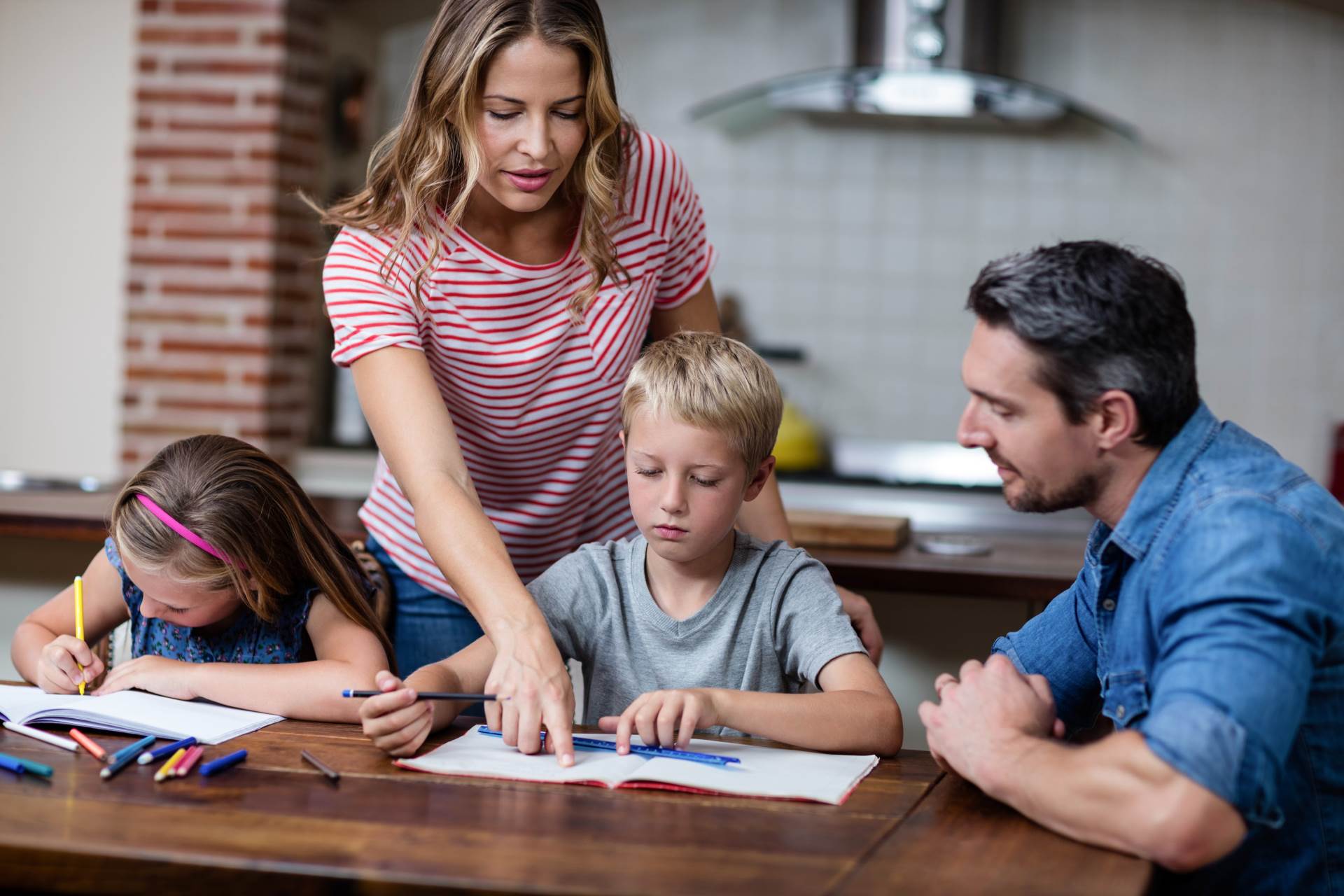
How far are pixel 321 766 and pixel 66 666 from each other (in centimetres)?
53

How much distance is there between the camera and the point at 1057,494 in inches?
51.1

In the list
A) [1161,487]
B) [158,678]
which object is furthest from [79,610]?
[1161,487]

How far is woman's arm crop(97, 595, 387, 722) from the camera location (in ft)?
5.04

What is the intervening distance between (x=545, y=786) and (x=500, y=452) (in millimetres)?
646

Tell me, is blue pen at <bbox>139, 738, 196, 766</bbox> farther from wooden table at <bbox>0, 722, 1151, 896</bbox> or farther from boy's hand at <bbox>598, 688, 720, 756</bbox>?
boy's hand at <bbox>598, 688, 720, 756</bbox>

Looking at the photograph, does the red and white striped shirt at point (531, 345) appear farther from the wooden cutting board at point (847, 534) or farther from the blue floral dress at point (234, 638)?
the wooden cutting board at point (847, 534)

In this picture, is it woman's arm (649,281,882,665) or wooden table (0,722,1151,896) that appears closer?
wooden table (0,722,1151,896)

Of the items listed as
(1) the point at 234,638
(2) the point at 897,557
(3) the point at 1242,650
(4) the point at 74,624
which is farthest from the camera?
(2) the point at 897,557

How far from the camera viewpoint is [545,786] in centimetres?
126

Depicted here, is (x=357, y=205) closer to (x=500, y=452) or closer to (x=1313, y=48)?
(x=500, y=452)

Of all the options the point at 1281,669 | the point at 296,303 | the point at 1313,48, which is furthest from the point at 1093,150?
the point at 1281,669

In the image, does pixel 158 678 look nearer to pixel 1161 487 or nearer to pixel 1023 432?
pixel 1023 432

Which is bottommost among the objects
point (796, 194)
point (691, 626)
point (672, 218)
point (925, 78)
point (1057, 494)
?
point (691, 626)

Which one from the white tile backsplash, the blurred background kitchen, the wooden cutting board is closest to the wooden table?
the wooden cutting board
